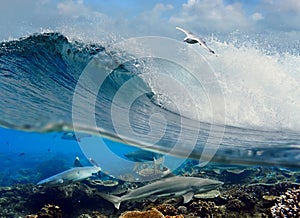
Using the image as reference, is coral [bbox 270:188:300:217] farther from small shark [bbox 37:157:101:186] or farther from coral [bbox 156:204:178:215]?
small shark [bbox 37:157:101:186]

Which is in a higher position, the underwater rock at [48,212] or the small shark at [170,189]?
the small shark at [170,189]

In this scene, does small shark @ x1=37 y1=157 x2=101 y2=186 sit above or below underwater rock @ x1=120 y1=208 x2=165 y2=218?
above

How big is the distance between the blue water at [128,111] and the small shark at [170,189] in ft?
2.48

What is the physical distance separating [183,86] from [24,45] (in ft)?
23.4

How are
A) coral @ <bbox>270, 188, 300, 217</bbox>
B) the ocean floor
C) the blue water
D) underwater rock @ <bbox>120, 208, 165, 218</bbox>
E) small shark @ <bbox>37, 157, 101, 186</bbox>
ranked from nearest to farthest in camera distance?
underwater rock @ <bbox>120, 208, 165, 218</bbox> → coral @ <bbox>270, 188, 300, 217</bbox> → the blue water → the ocean floor → small shark @ <bbox>37, 157, 101, 186</bbox>

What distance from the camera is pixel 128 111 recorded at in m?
8.81

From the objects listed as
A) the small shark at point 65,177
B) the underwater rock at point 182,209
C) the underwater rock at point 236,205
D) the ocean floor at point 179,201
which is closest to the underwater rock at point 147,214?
the ocean floor at point 179,201

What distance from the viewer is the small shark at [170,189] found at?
290 inches

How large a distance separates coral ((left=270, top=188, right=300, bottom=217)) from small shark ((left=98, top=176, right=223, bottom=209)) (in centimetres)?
160

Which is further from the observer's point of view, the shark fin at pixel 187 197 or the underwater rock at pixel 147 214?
the shark fin at pixel 187 197

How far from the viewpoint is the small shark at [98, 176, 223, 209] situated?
7.36m

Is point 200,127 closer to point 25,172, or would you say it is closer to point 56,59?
point 56,59

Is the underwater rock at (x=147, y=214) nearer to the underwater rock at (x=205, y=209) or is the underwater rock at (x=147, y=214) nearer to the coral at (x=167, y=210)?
the coral at (x=167, y=210)

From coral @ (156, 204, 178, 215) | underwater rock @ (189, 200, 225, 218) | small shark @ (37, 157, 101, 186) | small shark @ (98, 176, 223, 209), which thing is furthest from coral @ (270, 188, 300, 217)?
small shark @ (37, 157, 101, 186)
